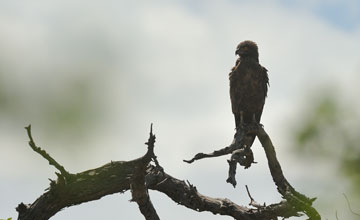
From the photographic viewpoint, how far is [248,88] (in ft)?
35.4

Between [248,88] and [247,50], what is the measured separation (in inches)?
33.6

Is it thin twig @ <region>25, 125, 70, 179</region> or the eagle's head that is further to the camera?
the eagle's head

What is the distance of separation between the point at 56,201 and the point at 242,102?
5.47 m

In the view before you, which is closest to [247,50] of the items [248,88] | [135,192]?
[248,88]

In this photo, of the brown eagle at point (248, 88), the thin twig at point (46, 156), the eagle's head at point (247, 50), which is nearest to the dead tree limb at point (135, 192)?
the thin twig at point (46, 156)

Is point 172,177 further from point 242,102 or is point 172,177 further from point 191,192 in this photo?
point 242,102

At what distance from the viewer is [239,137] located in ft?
28.4

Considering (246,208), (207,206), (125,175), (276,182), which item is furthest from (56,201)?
(276,182)

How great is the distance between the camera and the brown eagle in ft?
35.4

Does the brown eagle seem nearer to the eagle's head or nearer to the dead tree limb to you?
the eagle's head

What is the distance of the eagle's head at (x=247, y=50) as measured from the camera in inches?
439

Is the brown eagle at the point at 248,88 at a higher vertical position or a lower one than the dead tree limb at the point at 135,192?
higher

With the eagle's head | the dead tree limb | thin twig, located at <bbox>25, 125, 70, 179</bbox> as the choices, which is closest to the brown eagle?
the eagle's head

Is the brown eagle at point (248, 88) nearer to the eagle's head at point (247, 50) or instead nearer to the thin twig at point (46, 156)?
the eagle's head at point (247, 50)
